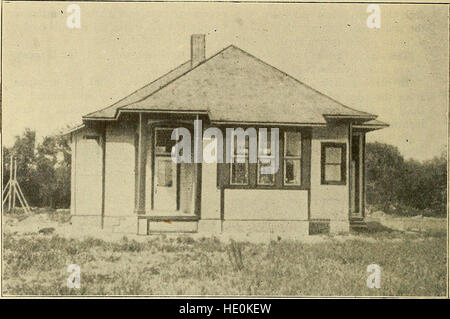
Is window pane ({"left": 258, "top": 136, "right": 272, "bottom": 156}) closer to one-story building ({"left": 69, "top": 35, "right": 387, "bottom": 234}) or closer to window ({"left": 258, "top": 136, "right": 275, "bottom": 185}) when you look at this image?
window ({"left": 258, "top": 136, "right": 275, "bottom": 185})

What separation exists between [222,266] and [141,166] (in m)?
3.08

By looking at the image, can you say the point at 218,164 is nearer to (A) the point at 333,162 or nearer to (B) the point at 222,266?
(B) the point at 222,266

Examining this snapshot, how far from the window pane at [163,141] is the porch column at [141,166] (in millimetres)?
380

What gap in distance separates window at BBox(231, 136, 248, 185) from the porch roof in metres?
0.67

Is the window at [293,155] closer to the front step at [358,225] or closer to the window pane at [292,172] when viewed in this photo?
the window pane at [292,172]

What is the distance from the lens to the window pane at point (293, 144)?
13.5 m

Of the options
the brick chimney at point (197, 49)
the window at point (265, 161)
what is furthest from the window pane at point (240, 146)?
the brick chimney at point (197, 49)

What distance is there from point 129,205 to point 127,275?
2.39 meters

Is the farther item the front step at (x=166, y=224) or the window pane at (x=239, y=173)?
the window pane at (x=239, y=173)

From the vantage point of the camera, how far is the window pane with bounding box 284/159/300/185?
1358 centimetres

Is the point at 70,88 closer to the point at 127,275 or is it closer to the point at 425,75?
the point at 127,275

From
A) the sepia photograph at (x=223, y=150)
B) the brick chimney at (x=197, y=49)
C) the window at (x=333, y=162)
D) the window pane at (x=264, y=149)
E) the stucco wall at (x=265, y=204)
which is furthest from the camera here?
the window at (x=333, y=162)

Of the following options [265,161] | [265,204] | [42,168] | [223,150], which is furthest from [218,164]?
[42,168]
